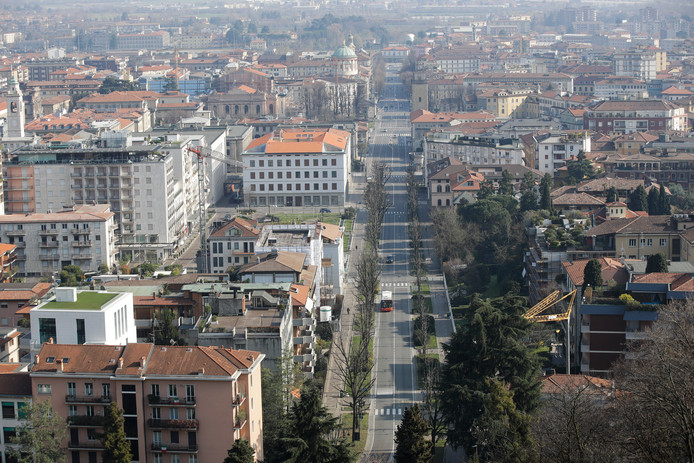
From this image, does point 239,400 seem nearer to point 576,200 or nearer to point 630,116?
point 576,200

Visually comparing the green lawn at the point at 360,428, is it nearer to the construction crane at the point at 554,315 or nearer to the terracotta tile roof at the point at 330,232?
the construction crane at the point at 554,315

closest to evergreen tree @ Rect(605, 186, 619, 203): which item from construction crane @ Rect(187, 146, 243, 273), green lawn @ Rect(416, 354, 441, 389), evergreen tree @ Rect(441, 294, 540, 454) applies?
green lawn @ Rect(416, 354, 441, 389)

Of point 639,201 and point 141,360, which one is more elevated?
point 141,360

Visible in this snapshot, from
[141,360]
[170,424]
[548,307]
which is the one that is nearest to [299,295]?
[548,307]

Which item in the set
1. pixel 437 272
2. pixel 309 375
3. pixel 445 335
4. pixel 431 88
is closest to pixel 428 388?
pixel 309 375

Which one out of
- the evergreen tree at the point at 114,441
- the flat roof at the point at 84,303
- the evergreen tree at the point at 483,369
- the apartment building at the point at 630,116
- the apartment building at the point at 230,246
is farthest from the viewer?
the apartment building at the point at 630,116

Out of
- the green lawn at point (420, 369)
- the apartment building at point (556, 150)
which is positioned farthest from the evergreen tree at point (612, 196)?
the apartment building at point (556, 150)

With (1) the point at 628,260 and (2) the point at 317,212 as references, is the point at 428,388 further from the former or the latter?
(2) the point at 317,212

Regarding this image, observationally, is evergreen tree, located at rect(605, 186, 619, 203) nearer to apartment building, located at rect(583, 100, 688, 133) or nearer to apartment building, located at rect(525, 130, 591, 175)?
apartment building, located at rect(525, 130, 591, 175)
